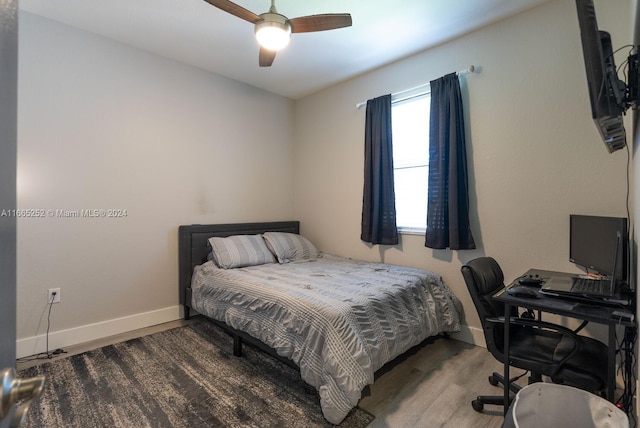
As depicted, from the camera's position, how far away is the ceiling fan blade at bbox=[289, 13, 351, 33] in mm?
1927

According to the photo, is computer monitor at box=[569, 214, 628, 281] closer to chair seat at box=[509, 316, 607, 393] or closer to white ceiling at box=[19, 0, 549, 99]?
chair seat at box=[509, 316, 607, 393]

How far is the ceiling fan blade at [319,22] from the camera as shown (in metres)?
1.93

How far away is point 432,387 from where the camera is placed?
201cm

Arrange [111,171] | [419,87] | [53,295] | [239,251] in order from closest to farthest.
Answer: [53,295]
[111,171]
[419,87]
[239,251]

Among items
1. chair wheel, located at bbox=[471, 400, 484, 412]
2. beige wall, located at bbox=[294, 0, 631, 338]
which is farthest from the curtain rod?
chair wheel, located at bbox=[471, 400, 484, 412]

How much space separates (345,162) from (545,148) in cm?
194

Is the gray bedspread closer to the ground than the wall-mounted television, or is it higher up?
closer to the ground

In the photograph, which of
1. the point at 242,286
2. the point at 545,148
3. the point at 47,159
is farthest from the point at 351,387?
the point at 47,159

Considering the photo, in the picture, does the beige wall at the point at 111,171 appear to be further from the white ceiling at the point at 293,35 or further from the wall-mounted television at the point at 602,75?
the wall-mounted television at the point at 602,75

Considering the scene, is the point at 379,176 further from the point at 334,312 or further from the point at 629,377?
the point at 629,377

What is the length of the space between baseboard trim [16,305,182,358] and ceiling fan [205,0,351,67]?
8.87ft

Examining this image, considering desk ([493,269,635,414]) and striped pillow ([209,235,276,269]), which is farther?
striped pillow ([209,235,276,269])

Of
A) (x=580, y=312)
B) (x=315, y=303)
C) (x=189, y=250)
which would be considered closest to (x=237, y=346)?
(x=315, y=303)

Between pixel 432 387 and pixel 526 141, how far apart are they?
6.41 feet
